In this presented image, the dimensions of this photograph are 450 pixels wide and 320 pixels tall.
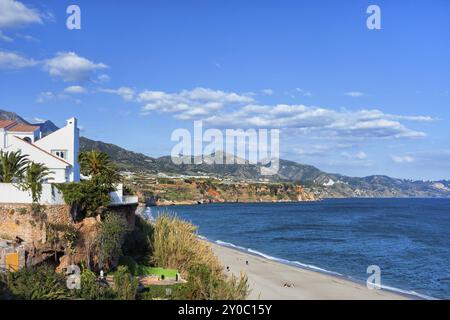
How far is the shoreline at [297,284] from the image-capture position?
3462 centimetres

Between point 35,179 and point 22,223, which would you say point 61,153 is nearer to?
point 35,179

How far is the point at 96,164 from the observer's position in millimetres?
33062

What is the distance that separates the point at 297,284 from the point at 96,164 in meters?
19.0

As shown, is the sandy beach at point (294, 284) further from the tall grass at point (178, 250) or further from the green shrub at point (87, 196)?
the green shrub at point (87, 196)

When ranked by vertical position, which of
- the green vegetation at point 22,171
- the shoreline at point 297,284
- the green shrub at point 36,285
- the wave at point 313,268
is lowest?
the wave at point 313,268

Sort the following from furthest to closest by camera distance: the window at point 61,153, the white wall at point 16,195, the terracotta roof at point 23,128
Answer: the terracotta roof at point 23,128
the window at point 61,153
the white wall at point 16,195

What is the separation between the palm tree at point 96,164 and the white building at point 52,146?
106 cm

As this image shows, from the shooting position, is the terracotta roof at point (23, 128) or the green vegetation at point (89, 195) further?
the terracotta roof at point (23, 128)

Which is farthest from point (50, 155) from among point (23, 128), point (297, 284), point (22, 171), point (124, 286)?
point (297, 284)

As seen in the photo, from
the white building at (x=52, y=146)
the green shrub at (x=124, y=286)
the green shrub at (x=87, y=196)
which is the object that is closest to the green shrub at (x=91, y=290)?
the green shrub at (x=124, y=286)

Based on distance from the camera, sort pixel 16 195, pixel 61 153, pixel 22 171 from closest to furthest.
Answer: pixel 16 195, pixel 22 171, pixel 61 153

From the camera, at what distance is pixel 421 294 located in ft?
124
